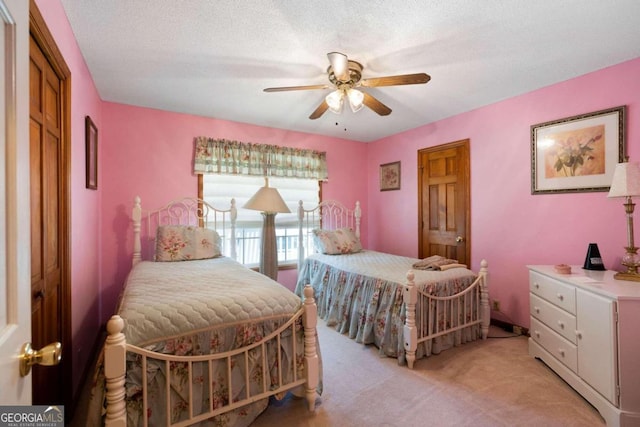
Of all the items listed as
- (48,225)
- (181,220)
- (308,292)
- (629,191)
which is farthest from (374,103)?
(181,220)

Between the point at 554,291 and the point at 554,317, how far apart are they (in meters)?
0.18

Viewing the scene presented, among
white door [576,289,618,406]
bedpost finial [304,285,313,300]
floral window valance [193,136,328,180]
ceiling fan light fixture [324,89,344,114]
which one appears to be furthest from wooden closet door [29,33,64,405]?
white door [576,289,618,406]

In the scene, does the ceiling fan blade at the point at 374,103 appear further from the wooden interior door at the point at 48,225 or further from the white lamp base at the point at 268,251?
the wooden interior door at the point at 48,225

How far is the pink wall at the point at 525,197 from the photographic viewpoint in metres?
2.23

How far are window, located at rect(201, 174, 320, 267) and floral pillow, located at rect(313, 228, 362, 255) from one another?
0.41 m

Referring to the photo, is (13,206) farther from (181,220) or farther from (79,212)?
(181,220)

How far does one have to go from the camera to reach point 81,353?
2049 mm

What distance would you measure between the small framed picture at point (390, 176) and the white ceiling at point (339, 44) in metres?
1.33

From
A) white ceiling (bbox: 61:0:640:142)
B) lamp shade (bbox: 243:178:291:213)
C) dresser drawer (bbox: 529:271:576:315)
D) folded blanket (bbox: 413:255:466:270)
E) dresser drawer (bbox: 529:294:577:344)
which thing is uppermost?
white ceiling (bbox: 61:0:640:142)

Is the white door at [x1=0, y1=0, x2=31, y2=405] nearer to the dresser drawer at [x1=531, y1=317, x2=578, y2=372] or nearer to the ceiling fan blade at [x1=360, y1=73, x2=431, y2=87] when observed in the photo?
the ceiling fan blade at [x1=360, y1=73, x2=431, y2=87]

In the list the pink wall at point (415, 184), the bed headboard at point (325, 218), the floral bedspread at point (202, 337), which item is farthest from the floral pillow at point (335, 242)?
the floral bedspread at point (202, 337)

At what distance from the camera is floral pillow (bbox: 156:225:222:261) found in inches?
111

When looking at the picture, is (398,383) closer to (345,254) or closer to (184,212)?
(345,254)

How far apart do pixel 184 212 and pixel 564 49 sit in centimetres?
364
